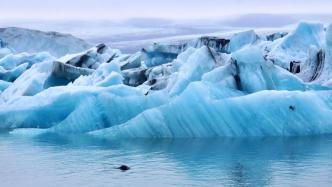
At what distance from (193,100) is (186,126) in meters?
0.67

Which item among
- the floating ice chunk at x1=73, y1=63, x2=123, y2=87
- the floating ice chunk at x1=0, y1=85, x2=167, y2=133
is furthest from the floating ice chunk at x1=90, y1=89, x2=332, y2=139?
the floating ice chunk at x1=73, y1=63, x2=123, y2=87

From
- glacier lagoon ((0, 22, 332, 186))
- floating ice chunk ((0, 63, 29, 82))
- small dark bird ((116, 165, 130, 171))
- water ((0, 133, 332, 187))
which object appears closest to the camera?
water ((0, 133, 332, 187))

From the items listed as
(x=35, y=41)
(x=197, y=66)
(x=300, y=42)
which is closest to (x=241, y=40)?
(x=300, y=42)

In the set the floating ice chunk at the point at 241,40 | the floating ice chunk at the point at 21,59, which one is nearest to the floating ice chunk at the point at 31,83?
the floating ice chunk at the point at 21,59

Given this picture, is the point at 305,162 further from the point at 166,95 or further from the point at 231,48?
the point at 231,48

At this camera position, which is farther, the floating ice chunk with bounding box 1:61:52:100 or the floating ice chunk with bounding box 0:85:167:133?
the floating ice chunk with bounding box 1:61:52:100

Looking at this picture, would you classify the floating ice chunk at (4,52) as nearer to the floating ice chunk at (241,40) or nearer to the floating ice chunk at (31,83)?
the floating ice chunk at (31,83)

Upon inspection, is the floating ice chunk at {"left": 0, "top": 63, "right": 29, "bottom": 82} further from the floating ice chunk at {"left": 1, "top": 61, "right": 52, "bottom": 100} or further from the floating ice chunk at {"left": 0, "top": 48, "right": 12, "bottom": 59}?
the floating ice chunk at {"left": 0, "top": 48, "right": 12, "bottom": 59}

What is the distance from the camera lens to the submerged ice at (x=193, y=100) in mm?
14609

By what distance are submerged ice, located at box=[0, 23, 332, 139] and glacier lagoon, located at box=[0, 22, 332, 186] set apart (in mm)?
26

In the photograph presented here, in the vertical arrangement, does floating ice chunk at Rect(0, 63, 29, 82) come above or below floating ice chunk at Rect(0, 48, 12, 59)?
above

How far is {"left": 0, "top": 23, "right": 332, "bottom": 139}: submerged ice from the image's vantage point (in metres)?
14.6

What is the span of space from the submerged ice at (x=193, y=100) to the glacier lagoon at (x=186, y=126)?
0.03m

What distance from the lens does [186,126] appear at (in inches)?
586
